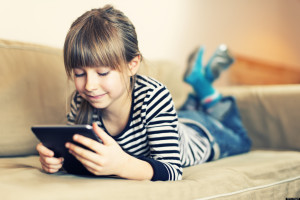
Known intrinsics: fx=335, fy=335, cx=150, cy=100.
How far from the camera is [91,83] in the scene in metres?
0.80

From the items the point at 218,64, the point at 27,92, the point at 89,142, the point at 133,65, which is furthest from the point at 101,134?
the point at 218,64

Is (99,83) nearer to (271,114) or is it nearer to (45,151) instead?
(45,151)

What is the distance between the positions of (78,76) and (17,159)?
365mm

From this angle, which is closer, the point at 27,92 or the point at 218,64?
the point at 27,92

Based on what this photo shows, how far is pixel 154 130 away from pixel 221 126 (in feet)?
1.60

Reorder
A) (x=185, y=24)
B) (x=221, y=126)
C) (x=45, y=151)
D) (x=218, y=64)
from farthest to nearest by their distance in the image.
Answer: (x=185, y=24) < (x=218, y=64) < (x=221, y=126) < (x=45, y=151)

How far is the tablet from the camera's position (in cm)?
67

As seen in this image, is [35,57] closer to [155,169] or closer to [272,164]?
[155,169]

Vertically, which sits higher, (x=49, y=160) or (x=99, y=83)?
(x=99, y=83)

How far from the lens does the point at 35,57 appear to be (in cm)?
112

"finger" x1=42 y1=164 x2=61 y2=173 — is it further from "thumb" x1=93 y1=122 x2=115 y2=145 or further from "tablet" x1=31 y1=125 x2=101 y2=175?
"thumb" x1=93 y1=122 x2=115 y2=145

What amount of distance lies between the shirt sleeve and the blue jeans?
1.09 feet

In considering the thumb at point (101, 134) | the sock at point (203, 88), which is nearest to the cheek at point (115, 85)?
the thumb at point (101, 134)

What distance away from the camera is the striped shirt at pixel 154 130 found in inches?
33.7
